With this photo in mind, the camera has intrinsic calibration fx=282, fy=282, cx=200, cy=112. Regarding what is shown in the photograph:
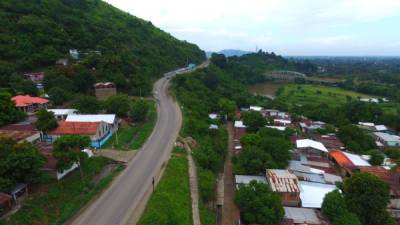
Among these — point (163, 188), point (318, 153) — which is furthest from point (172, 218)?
point (318, 153)

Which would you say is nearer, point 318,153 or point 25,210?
point 25,210

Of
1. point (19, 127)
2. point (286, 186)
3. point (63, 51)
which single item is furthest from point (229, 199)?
point (63, 51)

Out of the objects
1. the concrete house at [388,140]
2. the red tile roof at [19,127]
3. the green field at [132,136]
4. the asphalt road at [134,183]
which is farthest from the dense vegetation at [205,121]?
the concrete house at [388,140]

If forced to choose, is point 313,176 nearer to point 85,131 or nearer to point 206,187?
point 206,187

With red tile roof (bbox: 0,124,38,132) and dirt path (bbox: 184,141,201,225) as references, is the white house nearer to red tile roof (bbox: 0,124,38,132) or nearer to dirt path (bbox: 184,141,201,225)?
red tile roof (bbox: 0,124,38,132)

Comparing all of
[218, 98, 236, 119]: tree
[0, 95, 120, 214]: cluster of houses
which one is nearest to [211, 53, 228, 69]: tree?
[218, 98, 236, 119]: tree

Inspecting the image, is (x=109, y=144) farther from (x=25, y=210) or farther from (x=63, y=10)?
(x=63, y=10)
